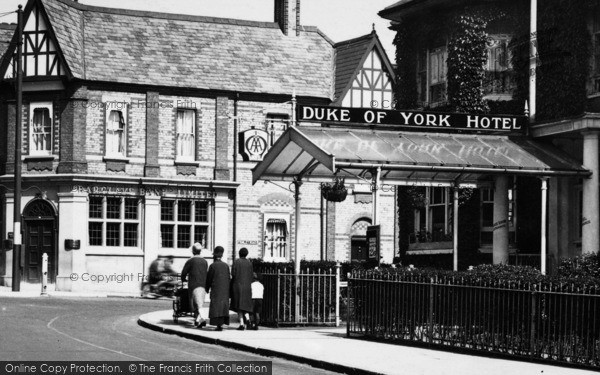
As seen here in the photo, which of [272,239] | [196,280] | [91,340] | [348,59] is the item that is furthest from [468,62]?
[348,59]

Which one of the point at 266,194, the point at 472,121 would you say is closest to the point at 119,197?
the point at 266,194

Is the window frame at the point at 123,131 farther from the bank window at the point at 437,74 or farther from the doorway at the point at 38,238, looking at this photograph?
the bank window at the point at 437,74

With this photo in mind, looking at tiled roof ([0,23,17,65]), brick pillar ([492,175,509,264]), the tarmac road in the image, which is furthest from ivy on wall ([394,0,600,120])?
tiled roof ([0,23,17,65])

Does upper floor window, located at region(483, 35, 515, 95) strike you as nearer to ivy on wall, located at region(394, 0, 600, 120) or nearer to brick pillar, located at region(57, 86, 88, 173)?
ivy on wall, located at region(394, 0, 600, 120)

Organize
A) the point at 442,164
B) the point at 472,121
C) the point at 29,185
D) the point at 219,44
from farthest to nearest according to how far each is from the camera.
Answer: the point at 219,44
the point at 29,185
the point at 472,121
the point at 442,164

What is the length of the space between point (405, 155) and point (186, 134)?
2453cm

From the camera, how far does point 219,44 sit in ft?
169

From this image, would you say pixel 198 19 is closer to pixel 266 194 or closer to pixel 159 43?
pixel 159 43

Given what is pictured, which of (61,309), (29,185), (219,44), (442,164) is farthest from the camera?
(219,44)

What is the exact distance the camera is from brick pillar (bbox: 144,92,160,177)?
48.4 meters

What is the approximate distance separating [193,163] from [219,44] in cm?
578

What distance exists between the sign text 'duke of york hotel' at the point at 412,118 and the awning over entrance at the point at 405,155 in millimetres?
212

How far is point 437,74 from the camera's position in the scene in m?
34.6

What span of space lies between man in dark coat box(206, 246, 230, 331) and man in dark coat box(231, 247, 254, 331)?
168 millimetres
